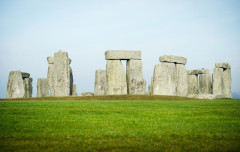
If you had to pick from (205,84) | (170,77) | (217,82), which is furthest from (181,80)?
(205,84)

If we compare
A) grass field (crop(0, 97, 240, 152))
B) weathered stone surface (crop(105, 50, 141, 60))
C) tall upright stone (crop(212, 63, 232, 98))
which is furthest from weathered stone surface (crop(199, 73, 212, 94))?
grass field (crop(0, 97, 240, 152))

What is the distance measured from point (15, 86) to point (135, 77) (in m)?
9.01

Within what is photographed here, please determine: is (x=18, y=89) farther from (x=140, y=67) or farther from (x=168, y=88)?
(x=168, y=88)

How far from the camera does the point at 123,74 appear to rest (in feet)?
74.3

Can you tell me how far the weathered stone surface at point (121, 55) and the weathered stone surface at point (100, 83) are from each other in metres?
5.44

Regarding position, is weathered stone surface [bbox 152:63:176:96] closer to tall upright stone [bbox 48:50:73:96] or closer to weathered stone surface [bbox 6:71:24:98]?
tall upright stone [bbox 48:50:73:96]

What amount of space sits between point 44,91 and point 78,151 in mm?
23616

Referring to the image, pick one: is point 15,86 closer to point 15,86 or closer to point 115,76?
point 15,86

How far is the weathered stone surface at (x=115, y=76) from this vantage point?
22.5 m

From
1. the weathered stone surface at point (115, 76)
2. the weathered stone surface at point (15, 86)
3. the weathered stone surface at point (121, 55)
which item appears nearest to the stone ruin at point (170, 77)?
the weathered stone surface at point (121, 55)

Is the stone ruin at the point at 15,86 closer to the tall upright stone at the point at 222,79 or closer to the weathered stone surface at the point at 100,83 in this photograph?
the weathered stone surface at the point at 100,83

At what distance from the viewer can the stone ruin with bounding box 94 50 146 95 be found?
886 inches

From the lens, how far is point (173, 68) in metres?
24.6

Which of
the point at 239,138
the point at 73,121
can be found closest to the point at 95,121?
the point at 73,121
